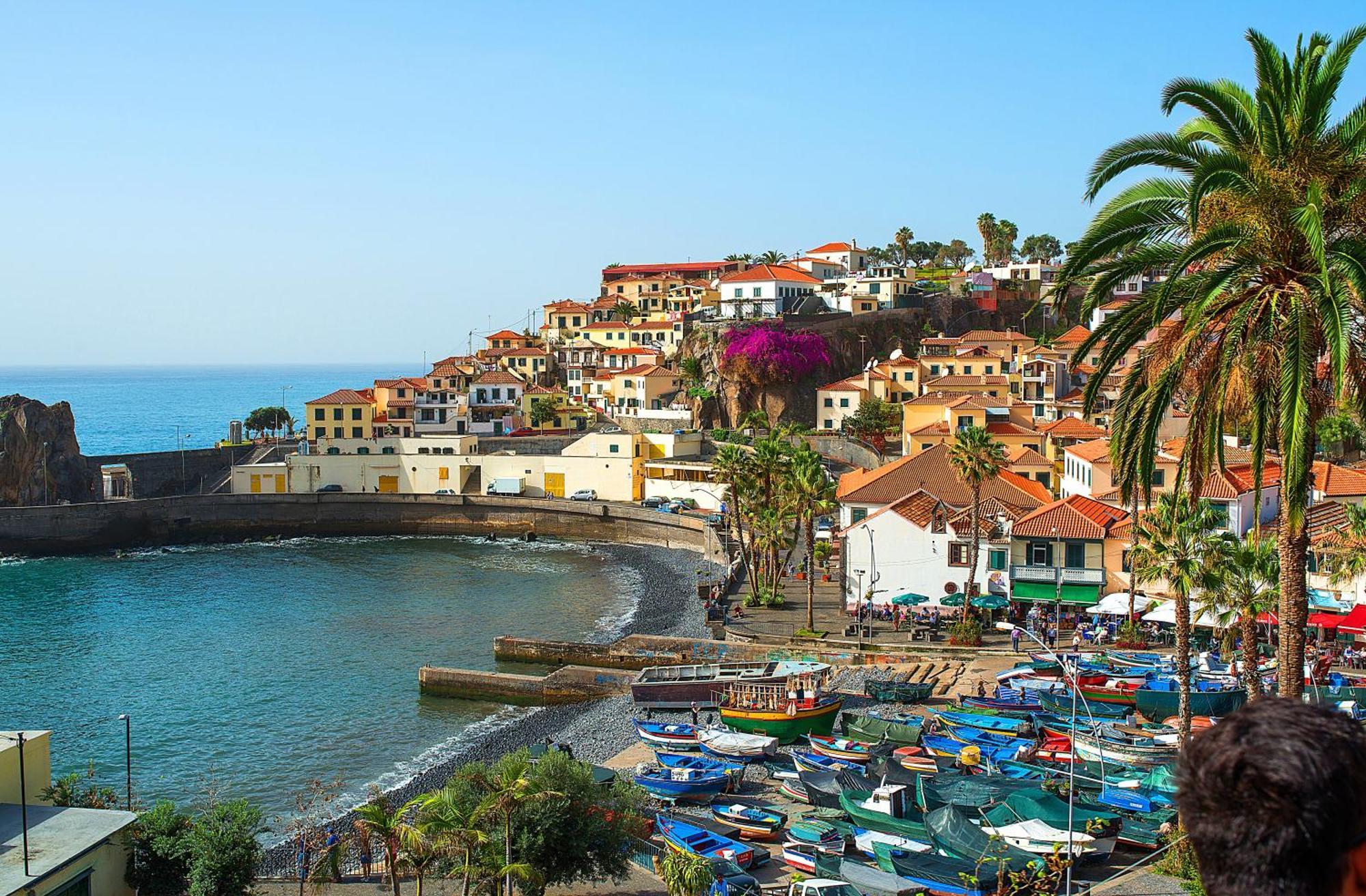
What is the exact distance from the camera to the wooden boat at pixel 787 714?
1394 inches

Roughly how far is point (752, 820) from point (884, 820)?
10.9ft

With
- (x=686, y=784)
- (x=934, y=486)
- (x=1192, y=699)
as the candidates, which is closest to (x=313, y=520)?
(x=934, y=486)

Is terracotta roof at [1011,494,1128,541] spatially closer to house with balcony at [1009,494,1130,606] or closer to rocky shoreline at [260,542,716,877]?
house with balcony at [1009,494,1130,606]

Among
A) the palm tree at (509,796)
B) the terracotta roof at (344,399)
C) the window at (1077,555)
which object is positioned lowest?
the palm tree at (509,796)

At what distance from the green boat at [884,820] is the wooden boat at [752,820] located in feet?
5.58

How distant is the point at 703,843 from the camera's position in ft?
83.7

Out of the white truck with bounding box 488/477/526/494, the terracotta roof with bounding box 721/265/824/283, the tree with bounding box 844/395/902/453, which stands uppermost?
the terracotta roof with bounding box 721/265/824/283

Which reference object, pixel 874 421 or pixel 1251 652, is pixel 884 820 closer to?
pixel 1251 652

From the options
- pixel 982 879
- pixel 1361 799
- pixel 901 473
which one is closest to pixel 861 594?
pixel 901 473

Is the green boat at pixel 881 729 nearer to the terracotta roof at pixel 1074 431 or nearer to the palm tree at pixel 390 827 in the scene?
the palm tree at pixel 390 827

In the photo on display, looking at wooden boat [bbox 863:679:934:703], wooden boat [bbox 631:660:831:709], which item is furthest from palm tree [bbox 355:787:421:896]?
wooden boat [bbox 863:679:934:703]

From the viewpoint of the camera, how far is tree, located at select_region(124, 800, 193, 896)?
2106 cm

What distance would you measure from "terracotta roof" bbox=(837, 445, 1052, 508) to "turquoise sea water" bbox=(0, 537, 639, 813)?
44.4ft

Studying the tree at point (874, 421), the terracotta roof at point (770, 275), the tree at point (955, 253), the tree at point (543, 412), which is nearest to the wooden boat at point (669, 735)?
the tree at point (874, 421)
